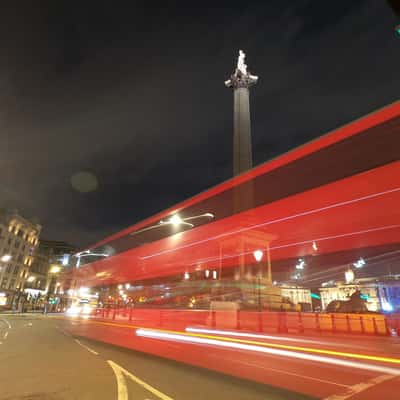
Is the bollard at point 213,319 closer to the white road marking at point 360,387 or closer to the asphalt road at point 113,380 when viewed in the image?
the asphalt road at point 113,380

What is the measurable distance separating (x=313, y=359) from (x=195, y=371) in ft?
10.2

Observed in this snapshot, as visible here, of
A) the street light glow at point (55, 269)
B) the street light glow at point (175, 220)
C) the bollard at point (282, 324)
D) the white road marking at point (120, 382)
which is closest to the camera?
the white road marking at point (120, 382)

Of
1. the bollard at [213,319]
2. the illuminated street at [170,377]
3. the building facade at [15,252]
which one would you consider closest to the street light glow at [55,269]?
the building facade at [15,252]

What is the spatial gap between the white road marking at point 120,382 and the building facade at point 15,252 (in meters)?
47.7

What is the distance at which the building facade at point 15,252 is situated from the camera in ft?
149

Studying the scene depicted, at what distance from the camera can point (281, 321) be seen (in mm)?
10969

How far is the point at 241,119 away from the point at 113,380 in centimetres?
3448

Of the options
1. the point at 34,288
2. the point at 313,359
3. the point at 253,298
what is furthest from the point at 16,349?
the point at 34,288

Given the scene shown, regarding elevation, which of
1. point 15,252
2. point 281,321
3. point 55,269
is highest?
point 15,252

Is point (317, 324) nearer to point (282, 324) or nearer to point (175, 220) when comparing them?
point (282, 324)

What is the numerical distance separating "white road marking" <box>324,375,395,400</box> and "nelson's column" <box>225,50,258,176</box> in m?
24.2

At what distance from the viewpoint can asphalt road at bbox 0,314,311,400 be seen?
3898mm

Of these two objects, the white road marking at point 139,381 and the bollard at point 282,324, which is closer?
the white road marking at point 139,381

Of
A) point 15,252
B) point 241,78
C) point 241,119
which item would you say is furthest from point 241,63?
point 15,252
